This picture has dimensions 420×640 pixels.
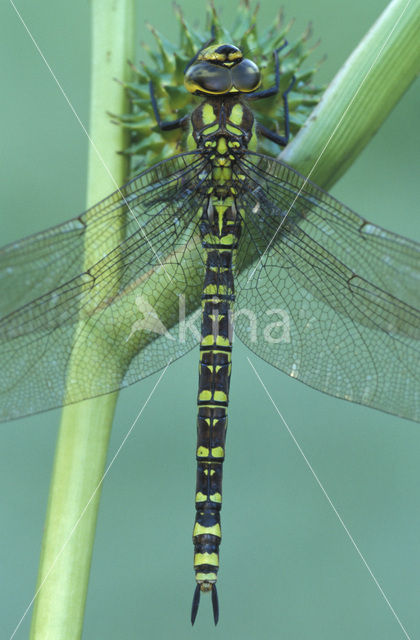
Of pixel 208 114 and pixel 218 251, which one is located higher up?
pixel 208 114

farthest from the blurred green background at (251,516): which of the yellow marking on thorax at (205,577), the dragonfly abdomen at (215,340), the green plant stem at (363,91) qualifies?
the green plant stem at (363,91)

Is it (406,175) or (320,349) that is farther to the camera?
(406,175)

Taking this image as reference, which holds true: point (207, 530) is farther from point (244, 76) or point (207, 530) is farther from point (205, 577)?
point (244, 76)

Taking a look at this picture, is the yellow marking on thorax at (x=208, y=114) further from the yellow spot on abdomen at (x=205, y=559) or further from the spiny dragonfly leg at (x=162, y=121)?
the yellow spot on abdomen at (x=205, y=559)

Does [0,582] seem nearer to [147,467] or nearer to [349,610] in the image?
[147,467]

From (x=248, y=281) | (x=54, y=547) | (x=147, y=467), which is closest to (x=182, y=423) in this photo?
(x=147, y=467)

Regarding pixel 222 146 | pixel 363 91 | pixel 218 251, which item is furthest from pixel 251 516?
pixel 363 91
